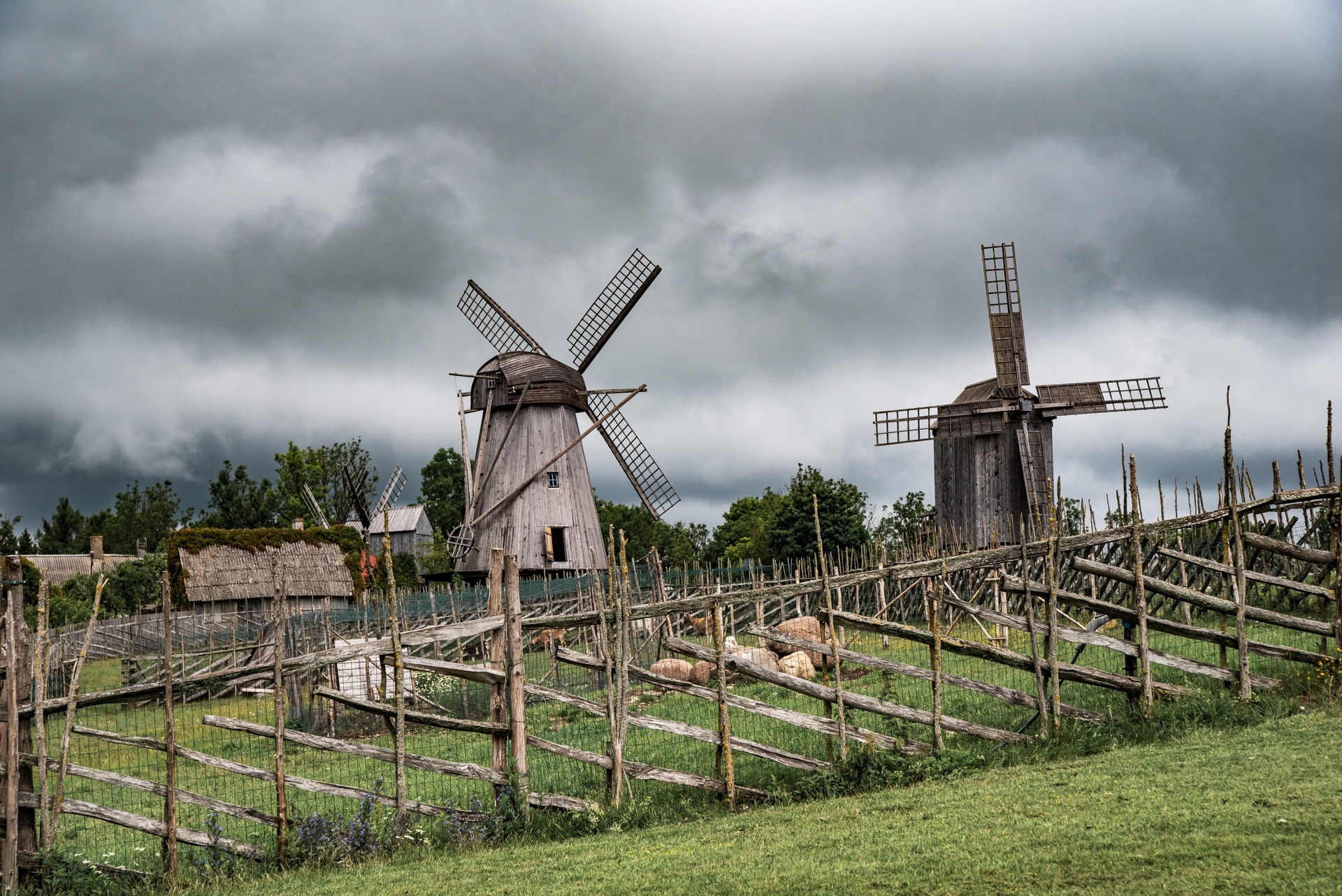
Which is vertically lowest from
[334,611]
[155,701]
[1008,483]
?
[155,701]

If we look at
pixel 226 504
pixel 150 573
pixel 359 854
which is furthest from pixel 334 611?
pixel 226 504

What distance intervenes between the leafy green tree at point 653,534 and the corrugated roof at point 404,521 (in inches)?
410

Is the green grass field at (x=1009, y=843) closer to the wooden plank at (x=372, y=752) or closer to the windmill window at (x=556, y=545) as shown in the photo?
the wooden plank at (x=372, y=752)

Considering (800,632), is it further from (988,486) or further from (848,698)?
(988,486)

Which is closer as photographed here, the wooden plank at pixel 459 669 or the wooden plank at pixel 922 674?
the wooden plank at pixel 459 669

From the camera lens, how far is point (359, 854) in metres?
8.38

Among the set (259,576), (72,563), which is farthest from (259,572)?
(72,563)

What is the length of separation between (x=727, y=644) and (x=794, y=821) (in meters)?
9.23

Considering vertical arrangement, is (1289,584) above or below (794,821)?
above

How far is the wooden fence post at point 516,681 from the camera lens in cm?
886

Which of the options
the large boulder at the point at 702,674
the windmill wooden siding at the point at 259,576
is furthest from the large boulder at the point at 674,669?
the windmill wooden siding at the point at 259,576

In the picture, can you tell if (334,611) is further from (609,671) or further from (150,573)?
(150,573)

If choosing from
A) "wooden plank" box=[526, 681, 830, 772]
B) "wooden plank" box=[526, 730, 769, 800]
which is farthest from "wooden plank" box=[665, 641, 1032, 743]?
"wooden plank" box=[526, 730, 769, 800]

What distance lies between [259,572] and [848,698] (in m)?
25.5
